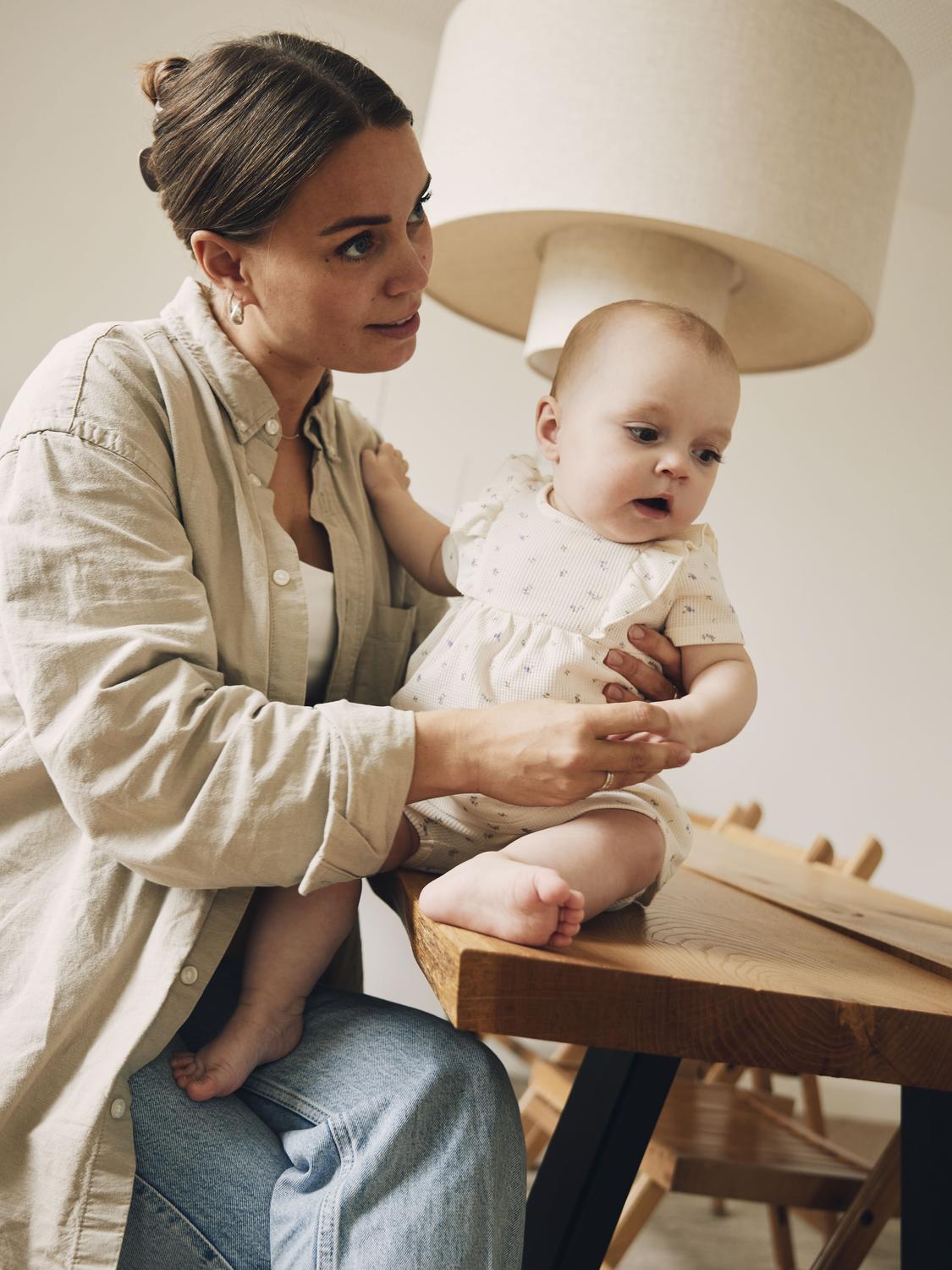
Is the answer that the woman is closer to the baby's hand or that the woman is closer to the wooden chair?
the baby's hand

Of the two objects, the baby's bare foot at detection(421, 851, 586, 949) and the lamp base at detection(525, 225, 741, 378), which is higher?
the lamp base at detection(525, 225, 741, 378)

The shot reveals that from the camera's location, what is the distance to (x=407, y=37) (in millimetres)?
3586

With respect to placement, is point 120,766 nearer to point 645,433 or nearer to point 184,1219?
point 184,1219

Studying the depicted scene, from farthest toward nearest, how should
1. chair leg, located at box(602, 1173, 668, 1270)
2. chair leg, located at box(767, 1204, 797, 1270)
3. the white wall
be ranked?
1. the white wall
2. chair leg, located at box(767, 1204, 797, 1270)
3. chair leg, located at box(602, 1173, 668, 1270)

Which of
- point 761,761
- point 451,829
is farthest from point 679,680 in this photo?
point 761,761

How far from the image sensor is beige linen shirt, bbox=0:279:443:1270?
0.89 m

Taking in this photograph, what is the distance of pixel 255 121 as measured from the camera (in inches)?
42.1

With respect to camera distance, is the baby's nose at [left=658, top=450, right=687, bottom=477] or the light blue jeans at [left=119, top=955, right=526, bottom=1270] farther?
the baby's nose at [left=658, top=450, right=687, bottom=477]

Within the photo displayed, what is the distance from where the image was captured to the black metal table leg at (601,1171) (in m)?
1.03

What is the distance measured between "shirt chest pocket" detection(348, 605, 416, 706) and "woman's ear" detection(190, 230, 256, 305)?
0.38 metres

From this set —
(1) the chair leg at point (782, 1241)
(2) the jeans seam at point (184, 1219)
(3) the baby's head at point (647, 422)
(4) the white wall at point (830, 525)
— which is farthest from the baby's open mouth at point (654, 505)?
(4) the white wall at point (830, 525)

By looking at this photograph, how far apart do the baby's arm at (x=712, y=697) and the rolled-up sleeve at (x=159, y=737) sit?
0.85 ft

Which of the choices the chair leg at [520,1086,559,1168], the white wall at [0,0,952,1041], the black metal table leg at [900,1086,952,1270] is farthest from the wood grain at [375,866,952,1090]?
the white wall at [0,0,952,1041]

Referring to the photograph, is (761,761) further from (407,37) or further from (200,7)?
(200,7)
